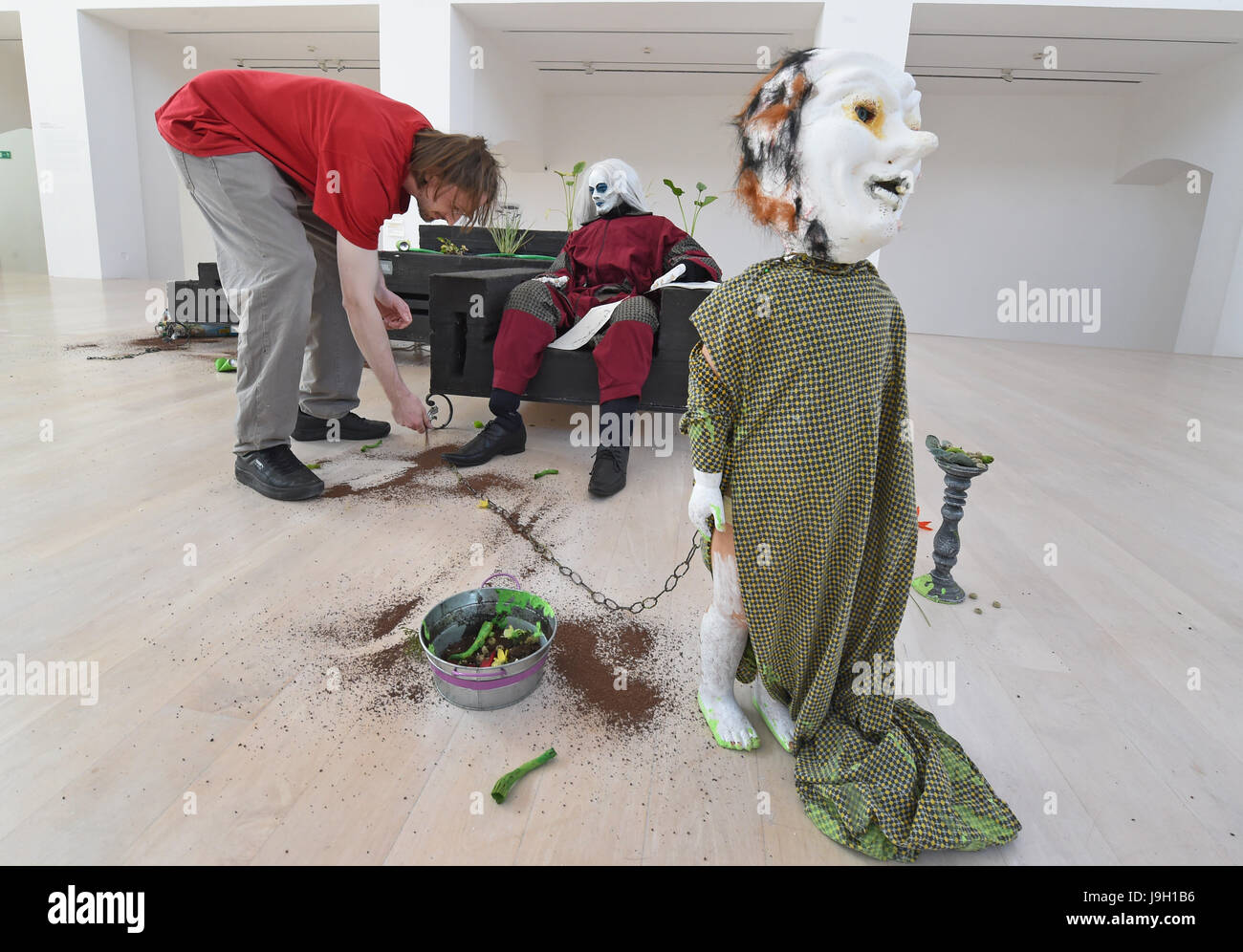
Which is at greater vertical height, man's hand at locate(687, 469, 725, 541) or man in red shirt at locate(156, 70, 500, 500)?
man in red shirt at locate(156, 70, 500, 500)

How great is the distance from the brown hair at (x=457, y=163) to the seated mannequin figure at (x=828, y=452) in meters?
0.99

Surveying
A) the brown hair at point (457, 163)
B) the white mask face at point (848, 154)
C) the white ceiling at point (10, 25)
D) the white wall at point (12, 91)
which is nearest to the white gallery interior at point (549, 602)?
the white mask face at point (848, 154)

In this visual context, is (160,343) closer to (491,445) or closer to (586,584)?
(491,445)

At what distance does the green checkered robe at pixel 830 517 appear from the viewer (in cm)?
96

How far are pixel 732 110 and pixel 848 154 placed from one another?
514 centimetres

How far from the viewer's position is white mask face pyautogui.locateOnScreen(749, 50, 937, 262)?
911 millimetres

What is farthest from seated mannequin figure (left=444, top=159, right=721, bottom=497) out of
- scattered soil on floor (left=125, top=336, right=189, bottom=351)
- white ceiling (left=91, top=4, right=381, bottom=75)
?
white ceiling (left=91, top=4, right=381, bottom=75)

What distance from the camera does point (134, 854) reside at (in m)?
0.89

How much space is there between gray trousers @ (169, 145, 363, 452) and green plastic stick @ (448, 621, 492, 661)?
1.08 metres

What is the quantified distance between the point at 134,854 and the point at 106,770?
0.60ft

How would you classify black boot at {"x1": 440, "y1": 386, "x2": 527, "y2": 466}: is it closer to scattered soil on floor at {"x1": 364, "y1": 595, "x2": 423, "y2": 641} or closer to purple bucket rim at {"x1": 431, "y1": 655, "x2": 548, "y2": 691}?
scattered soil on floor at {"x1": 364, "y1": 595, "x2": 423, "y2": 641}

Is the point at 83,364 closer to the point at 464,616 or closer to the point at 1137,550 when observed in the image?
the point at 464,616

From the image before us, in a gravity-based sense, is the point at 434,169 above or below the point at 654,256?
above

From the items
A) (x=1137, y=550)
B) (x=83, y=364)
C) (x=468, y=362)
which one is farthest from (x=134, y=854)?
(x=83, y=364)
